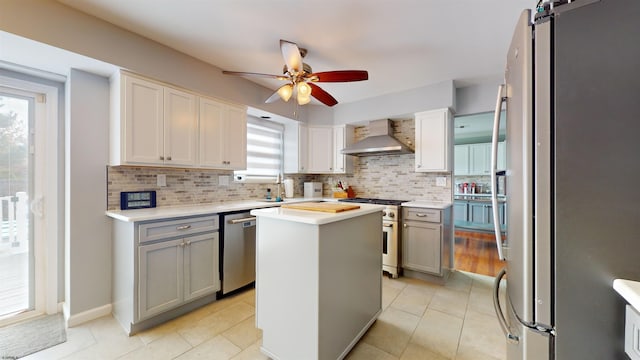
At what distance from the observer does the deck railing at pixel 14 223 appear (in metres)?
2.03

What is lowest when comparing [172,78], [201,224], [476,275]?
[476,275]

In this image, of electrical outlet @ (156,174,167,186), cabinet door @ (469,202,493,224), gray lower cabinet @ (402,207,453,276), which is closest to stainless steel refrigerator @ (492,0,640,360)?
gray lower cabinet @ (402,207,453,276)

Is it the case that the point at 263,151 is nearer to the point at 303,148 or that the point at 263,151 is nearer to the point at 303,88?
the point at 303,148

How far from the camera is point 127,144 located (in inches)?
85.0

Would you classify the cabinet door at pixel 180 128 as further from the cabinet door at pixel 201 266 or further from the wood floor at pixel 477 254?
the wood floor at pixel 477 254

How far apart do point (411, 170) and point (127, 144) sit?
3.47 m

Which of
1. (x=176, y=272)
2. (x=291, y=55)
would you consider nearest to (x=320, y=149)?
(x=291, y=55)

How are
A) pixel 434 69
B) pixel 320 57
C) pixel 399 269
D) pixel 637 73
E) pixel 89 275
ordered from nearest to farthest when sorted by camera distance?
1. pixel 637 73
2. pixel 89 275
3. pixel 320 57
4. pixel 434 69
5. pixel 399 269

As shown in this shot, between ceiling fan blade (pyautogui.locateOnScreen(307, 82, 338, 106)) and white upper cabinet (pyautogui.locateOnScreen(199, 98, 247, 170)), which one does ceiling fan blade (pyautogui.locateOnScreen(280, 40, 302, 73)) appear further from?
white upper cabinet (pyautogui.locateOnScreen(199, 98, 247, 170))

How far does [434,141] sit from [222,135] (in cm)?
270

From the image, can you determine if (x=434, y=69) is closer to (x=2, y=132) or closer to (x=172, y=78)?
(x=172, y=78)

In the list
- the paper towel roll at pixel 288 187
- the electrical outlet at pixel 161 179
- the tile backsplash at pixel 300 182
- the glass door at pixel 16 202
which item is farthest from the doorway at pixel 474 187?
the glass door at pixel 16 202

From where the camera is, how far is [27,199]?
2.13 metres

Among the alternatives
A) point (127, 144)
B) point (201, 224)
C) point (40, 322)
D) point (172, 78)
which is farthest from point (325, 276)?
point (40, 322)
